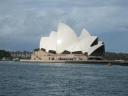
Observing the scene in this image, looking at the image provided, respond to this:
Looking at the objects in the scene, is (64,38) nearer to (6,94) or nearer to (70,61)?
(70,61)

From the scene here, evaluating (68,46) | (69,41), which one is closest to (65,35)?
(69,41)

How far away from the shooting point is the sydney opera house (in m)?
102

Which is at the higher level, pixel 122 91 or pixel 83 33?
pixel 83 33

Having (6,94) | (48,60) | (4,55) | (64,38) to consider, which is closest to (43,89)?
(6,94)

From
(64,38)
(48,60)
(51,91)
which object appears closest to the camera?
(51,91)

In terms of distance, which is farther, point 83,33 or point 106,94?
point 83,33

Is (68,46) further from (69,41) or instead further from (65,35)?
(65,35)

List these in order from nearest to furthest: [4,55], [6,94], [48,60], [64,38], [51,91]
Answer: [6,94] → [51,91] → [64,38] → [48,60] → [4,55]

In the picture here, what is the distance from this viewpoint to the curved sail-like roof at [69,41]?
10125cm

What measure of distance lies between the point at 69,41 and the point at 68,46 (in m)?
3.81

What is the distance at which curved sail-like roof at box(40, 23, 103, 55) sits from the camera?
332 feet

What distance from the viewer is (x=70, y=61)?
112 m

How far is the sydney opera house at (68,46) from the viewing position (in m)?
102

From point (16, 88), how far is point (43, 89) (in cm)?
148
